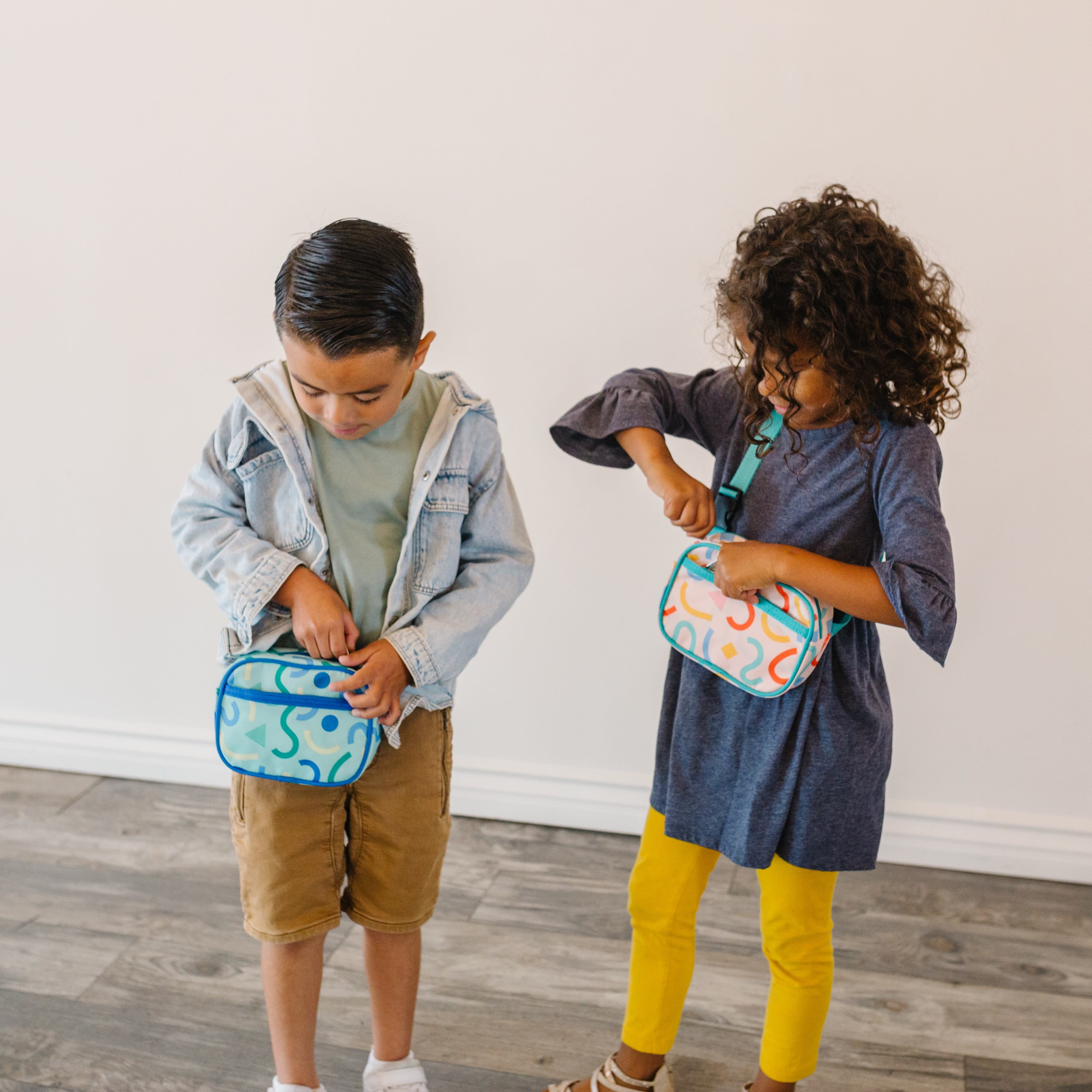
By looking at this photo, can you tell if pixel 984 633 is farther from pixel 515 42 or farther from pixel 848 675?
pixel 515 42

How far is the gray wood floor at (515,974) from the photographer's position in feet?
4.42

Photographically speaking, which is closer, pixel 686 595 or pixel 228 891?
pixel 686 595

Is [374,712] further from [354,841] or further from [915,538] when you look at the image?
[915,538]

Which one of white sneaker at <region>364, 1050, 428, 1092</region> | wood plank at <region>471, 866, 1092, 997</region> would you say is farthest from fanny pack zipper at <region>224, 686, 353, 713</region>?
wood plank at <region>471, 866, 1092, 997</region>

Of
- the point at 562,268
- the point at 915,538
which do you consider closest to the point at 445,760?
the point at 915,538

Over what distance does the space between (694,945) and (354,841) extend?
0.42 meters

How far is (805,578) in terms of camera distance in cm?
104

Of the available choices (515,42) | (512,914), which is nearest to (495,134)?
(515,42)

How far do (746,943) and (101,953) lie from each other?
3.17 ft

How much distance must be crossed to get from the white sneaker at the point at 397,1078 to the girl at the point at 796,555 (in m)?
0.17

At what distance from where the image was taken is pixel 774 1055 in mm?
1193

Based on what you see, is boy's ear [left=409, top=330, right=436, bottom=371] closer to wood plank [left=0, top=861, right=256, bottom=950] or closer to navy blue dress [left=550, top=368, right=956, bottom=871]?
navy blue dress [left=550, top=368, right=956, bottom=871]

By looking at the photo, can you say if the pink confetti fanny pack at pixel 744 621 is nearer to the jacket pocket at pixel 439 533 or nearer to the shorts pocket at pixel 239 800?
the jacket pocket at pixel 439 533

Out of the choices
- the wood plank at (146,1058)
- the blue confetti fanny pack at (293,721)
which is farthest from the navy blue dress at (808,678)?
the wood plank at (146,1058)
